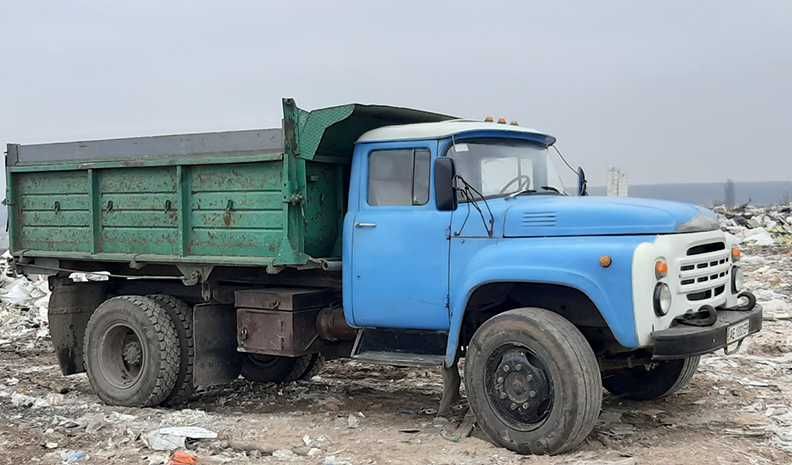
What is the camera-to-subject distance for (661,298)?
17.9ft

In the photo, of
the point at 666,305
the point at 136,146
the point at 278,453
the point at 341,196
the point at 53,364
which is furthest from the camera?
the point at 53,364

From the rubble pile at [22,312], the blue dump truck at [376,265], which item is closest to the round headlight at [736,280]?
the blue dump truck at [376,265]

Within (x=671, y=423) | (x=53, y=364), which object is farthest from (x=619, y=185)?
(x=53, y=364)

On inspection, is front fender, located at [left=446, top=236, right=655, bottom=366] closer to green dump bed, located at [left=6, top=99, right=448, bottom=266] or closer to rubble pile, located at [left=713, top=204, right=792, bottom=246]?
green dump bed, located at [left=6, top=99, right=448, bottom=266]

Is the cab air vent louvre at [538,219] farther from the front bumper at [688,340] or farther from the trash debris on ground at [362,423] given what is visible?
the trash debris on ground at [362,423]

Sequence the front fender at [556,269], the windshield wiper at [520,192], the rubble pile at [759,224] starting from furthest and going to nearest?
the rubble pile at [759,224]
the windshield wiper at [520,192]
the front fender at [556,269]

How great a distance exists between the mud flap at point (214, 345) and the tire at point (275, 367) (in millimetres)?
688

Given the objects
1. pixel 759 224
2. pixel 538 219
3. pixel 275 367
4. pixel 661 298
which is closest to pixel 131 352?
pixel 275 367

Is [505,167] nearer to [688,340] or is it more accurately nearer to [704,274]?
[704,274]

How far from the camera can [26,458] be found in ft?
19.4

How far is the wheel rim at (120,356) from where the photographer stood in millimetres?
7918

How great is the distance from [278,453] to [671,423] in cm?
291

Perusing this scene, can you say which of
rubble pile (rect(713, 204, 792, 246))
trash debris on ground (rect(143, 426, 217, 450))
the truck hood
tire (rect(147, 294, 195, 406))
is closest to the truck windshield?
the truck hood

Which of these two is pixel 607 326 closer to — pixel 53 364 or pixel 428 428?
pixel 428 428
